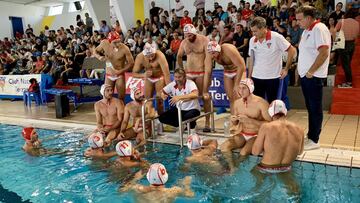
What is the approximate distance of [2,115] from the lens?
28.7 feet

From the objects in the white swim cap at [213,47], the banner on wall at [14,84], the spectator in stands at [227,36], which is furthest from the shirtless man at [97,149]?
the banner on wall at [14,84]

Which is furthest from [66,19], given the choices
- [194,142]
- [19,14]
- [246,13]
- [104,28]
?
[194,142]

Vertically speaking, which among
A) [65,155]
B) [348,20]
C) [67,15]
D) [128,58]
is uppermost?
A: [67,15]

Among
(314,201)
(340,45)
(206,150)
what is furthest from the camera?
(340,45)

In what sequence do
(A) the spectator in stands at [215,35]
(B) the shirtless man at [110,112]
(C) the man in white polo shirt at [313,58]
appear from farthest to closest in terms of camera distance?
1. (A) the spectator in stands at [215,35]
2. (B) the shirtless man at [110,112]
3. (C) the man in white polo shirt at [313,58]

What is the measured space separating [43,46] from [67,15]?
649 cm

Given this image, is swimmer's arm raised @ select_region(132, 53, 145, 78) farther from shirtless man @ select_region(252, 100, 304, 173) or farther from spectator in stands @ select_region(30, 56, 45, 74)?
spectator in stands @ select_region(30, 56, 45, 74)

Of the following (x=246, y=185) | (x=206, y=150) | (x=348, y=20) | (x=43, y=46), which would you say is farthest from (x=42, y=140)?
(x=43, y=46)

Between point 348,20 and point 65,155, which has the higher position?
point 348,20

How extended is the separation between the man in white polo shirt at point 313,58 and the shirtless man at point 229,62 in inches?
42.5

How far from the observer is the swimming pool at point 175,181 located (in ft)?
11.3

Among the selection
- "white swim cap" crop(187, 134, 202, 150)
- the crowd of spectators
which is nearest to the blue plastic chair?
the crowd of spectators

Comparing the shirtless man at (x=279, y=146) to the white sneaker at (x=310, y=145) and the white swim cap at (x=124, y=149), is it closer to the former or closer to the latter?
the white sneaker at (x=310, y=145)

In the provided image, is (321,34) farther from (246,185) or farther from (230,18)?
(230,18)
